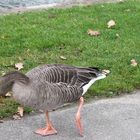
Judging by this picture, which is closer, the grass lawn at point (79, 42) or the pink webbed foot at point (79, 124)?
the pink webbed foot at point (79, 124)

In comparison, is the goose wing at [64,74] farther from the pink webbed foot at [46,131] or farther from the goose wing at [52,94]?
the pink webbed foot at [46,131]

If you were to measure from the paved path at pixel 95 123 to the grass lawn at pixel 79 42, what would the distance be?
11.5 inches

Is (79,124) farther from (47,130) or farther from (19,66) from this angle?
(19,66)

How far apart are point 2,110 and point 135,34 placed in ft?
11.7

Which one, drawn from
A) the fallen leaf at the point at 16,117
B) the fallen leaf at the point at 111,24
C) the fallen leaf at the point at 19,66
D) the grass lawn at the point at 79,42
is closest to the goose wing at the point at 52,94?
the fallen leaf at the point at 16,117

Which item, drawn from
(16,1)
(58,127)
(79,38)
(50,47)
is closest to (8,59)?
(50,47)

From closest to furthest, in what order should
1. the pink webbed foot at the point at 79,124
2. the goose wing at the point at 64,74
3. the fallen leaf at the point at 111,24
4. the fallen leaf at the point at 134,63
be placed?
the goose wing at the point at 64,74, the pink webbed foot at the point at 79,124, the fallen leaf at the point at 134,63, the fallen leaf at the point at 111,24

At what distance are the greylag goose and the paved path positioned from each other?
0.45 ft

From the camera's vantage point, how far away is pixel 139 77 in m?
7.22

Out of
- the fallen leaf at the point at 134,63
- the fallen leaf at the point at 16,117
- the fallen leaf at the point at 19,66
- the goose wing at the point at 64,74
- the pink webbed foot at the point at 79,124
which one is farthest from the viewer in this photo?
the fallen leaf at the point at 134,63

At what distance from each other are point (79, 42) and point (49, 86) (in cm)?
330

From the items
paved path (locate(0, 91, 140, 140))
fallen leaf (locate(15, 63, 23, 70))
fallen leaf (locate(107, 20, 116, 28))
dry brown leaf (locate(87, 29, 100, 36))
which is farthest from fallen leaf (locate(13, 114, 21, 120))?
fallen leaf (locate(107, 20, 116, 28))

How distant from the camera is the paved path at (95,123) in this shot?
19.0 ft

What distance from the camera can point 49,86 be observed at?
5.39 metres
